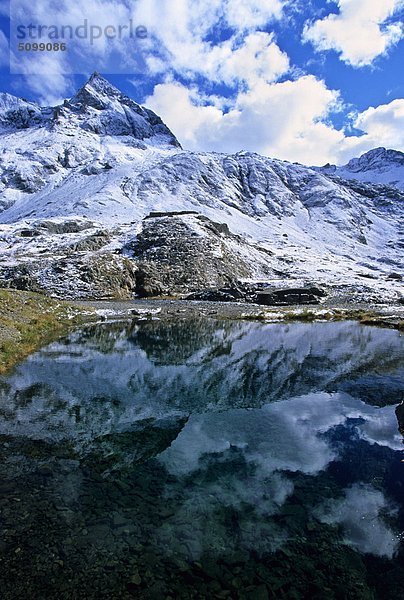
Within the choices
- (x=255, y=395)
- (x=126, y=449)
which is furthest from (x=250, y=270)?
(x=126, y=449)

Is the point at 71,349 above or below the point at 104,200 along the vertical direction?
below

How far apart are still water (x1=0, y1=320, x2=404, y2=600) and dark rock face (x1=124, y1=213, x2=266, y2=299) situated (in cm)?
6708

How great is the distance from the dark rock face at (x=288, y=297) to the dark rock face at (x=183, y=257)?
54.2ft

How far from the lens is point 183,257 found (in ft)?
322

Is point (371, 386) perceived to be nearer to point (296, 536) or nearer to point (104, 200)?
point (296, 536)

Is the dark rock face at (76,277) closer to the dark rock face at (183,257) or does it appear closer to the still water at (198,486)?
the dark rock face at (183,257)

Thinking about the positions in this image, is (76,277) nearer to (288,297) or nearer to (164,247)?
(164,247)

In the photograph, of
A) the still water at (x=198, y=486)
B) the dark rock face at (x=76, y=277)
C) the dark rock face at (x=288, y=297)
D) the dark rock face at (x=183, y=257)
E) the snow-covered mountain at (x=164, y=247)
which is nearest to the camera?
the still water at (x=198, y=486)

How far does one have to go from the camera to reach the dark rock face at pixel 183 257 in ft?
298

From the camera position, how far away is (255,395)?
20.1 m

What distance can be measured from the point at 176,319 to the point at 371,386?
3506 centimetres

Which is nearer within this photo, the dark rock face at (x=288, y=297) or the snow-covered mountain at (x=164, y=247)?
the dark rock face at (x=288, y=297)

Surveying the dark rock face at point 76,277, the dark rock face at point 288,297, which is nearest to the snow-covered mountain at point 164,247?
the dark rock face at point 76,277

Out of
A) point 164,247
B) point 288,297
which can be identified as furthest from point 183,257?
point 288,297
